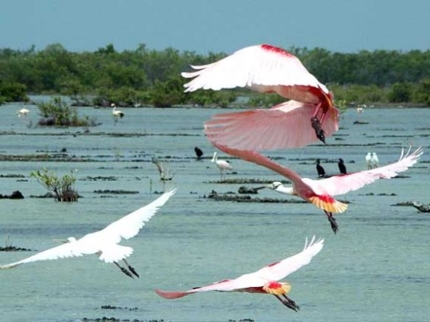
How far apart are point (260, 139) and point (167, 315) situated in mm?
13543

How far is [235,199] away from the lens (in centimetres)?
3203

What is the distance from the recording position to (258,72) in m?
2.99

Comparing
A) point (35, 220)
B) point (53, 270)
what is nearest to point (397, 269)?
point (53, 270)

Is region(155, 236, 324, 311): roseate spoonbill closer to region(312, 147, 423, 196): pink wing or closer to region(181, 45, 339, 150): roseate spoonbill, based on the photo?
region(312, 147, 423, 196): pink wing

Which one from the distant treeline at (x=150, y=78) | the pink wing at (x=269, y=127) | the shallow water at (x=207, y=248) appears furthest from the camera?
the distant treeline at (x=150, y=78)

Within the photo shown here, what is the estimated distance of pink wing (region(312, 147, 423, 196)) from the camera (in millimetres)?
3465

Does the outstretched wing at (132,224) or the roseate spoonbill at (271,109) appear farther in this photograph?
the outstretched wing at (132,224)

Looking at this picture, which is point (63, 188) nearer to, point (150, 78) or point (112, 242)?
point (112, 242)

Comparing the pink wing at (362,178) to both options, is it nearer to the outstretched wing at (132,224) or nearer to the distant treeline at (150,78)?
the outstretched wing at (132,224)

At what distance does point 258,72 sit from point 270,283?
69cm

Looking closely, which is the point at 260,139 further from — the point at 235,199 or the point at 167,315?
the point at 235,199

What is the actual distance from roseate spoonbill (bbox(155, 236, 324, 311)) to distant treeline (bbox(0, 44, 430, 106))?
352 ft

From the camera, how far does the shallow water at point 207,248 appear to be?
17.2 m

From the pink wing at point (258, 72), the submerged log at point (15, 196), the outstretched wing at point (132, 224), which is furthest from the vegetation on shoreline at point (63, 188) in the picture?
the pink wing at point (258, 72)
